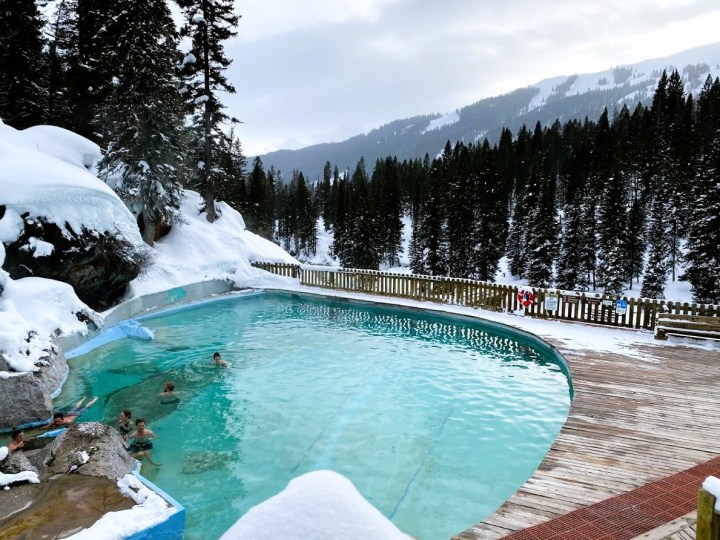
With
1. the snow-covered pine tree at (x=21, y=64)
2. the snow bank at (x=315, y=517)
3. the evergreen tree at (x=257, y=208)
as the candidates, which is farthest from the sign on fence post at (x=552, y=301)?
the evergreen tree at (x=257, y=208)

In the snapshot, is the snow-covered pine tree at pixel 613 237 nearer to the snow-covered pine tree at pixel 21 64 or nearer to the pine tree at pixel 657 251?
the pine tree at pixel 657 251

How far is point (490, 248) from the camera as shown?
4428cm

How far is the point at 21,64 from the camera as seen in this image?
26875 millimetres

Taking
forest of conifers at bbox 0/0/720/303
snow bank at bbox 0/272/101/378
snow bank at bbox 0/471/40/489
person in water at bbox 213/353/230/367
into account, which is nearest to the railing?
forest of conifers at bbox 0/0/720/303

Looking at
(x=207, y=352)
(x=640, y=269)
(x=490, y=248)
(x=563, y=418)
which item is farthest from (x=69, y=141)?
(x=640, y=269)

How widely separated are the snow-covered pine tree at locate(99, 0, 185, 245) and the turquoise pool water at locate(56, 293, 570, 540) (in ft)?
30.3

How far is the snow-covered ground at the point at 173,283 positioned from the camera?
7.56 feet

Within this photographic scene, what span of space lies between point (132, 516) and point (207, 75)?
93.6ft

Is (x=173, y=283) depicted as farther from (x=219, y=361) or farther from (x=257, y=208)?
(x=257, y=208)

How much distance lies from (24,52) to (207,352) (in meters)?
25.7

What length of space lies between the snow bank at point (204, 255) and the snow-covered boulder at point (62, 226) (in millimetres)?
2285

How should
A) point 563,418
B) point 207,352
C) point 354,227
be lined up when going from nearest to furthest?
point 563,418 < point 207,352 < point 354,227

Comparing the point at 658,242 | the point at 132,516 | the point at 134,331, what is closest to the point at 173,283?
the point at 134,331

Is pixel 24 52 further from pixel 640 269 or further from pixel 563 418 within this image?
pixel 640 269
